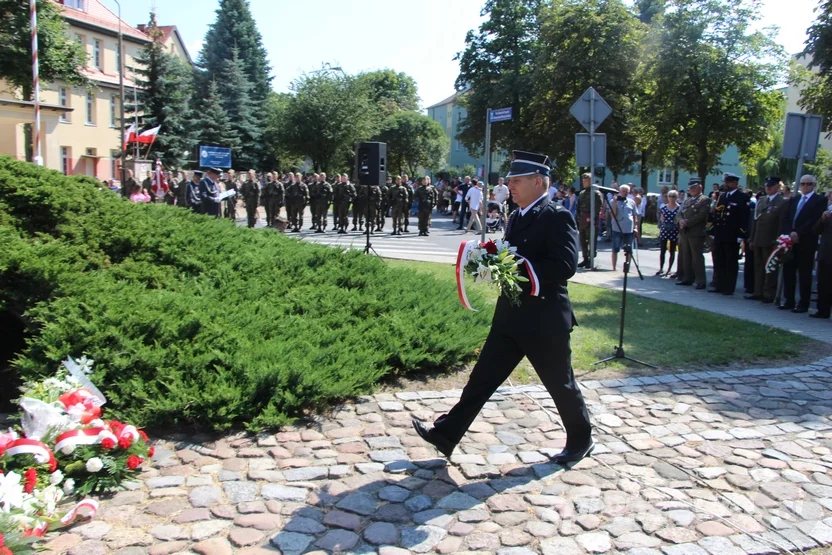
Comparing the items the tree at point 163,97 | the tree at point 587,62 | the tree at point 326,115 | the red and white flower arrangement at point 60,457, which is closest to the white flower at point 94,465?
the red and white flower arrangement at point 60,457

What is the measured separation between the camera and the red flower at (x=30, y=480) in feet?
12.7

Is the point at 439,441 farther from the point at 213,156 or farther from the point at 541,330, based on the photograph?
the point at 213,156

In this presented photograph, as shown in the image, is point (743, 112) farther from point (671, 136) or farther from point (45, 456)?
point (45, 456)

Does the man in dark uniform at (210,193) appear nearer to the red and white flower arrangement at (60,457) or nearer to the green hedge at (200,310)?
the green hedge at (200,310)

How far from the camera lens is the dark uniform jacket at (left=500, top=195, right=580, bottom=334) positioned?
14.5ft

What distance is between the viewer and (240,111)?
46250 millimetres

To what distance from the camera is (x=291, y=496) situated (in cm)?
426

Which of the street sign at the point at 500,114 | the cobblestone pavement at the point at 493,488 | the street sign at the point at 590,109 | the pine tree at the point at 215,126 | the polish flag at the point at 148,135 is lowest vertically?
the cobblestone pavement at the point at 493,488

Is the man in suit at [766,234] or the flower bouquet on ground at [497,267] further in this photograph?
the man in suit at [766,234]

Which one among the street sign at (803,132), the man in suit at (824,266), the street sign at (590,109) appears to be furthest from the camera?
the street sign at (590,109)

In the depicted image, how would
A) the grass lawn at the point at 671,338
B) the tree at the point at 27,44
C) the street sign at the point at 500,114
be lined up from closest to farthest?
the grass lawn at the point at 671,338
the street sign at the point at 500,114
the tree at the point at 27,44

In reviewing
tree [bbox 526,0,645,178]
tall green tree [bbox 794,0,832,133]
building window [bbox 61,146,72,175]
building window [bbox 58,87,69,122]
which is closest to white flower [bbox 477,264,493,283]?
tall green tree [bbox 794,0,832,133]

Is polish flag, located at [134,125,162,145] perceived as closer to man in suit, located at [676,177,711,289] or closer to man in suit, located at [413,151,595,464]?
man in suit, located at [676,177,711,289]

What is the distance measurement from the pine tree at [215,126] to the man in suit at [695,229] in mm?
33797
